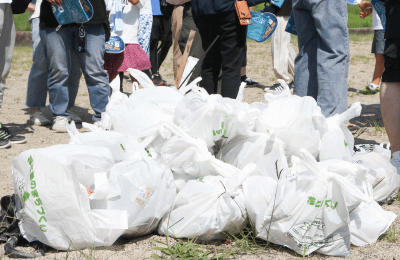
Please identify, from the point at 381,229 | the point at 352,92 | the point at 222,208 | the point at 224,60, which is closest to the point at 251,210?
the point at 222,208

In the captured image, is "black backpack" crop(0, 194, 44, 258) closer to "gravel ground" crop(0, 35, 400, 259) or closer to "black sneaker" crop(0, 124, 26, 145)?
"gravel ground" crop(0, 35, 400, 259)

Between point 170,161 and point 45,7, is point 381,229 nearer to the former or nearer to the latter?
point 170,161

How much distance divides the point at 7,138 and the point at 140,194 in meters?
1.65

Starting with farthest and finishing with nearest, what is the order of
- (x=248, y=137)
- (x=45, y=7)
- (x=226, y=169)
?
1. (x=45, y=7)
2. (x=248, y=137)
3. (x=226, y=169)

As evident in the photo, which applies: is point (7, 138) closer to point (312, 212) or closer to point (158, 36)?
point (312, 212)

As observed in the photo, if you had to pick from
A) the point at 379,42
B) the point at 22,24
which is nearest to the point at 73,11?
the point at 379,42

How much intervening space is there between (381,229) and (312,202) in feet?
1.14

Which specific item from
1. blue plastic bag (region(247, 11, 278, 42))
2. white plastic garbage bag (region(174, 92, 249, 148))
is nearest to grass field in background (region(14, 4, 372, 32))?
blue plastic bag (region(247, 11, 278, 42))

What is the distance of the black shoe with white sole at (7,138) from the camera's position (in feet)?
9.02

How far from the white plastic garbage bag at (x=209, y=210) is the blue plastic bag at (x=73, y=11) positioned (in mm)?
1844

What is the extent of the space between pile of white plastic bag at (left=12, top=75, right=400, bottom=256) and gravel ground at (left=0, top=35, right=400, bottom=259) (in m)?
0.04

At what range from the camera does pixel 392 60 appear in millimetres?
2154

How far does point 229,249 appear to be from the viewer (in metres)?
1.49

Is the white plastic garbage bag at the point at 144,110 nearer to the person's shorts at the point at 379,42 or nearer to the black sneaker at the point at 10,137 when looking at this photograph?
the black sneaker at the point at 10,137
